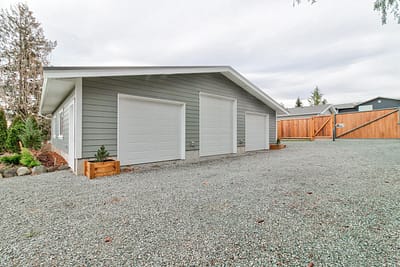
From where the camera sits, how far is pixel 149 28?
7.90 meters

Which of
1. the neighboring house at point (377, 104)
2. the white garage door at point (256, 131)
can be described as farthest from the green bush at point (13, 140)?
the neighboring house at point (377, 104)

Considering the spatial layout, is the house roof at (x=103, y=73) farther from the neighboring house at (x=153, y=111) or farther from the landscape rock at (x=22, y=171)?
the landscape rock at (x=22, y=171)

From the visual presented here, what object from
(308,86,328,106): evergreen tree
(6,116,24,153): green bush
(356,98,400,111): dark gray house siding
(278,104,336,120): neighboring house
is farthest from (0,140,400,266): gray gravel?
(308,86,328,106): evergreen tree

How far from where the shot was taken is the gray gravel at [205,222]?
1.64m

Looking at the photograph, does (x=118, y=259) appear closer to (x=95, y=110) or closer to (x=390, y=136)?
(x=95, y=110)

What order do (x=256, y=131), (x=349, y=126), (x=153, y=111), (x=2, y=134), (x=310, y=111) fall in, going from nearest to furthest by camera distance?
(x=153, y=111)
(x=2, y=134)
(x=256, y=131)
(x=349, y=126)
(x=310, y=111)

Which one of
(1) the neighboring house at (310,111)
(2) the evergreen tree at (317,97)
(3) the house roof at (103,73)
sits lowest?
(3) the house roof at (103,73)

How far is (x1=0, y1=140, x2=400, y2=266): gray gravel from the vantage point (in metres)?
1.64

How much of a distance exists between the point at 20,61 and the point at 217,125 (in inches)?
555

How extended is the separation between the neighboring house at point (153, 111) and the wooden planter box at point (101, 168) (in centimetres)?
40

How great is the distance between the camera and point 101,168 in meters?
4.58

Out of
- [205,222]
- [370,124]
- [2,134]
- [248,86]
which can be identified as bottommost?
[205,222]

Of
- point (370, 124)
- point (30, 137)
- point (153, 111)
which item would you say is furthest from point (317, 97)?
point (30, 137)

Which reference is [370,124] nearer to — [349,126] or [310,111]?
[349,126]
